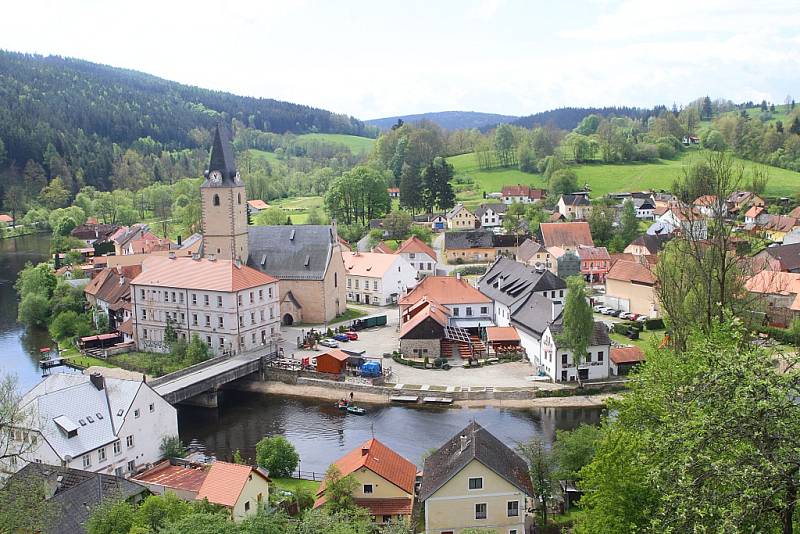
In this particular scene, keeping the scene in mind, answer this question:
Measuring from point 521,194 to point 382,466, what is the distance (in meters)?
91.6

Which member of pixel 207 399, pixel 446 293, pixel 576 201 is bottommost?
pixel 207 399

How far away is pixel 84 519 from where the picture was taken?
77.4ft

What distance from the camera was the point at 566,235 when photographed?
78125 mm

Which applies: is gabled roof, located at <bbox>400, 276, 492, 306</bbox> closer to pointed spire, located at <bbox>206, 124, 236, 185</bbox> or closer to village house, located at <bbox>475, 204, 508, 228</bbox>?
pointed spire, located at <bbox>206, 124, 236, 185</bbox>

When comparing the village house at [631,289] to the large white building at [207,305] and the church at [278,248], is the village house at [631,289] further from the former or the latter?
the large white building at [207,305]

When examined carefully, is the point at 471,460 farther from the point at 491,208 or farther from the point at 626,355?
the point at 491,208

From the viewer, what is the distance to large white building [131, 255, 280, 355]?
4656 centimetres

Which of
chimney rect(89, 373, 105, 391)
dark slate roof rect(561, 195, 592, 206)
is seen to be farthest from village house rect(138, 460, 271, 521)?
dark slate roof rect(561, 195, 592, 206)

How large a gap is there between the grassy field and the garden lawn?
8673 centimetres

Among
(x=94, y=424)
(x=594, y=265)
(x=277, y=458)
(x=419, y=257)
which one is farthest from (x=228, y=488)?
(x=594, y=265)

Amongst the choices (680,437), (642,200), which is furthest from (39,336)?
(642,200)

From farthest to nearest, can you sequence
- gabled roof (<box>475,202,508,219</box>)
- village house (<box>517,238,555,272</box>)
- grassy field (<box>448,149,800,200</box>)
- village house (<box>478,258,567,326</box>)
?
grassy field (<box>448,149,800,200</box>)
gabled roof (<box>475,202,508,219</box>)
village house (<box>517,238,555,272</box>)
village house (<box>478,258,567,326</box>)

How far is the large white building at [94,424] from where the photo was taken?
2877 centimetres

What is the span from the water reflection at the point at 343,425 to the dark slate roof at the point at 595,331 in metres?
4.43
